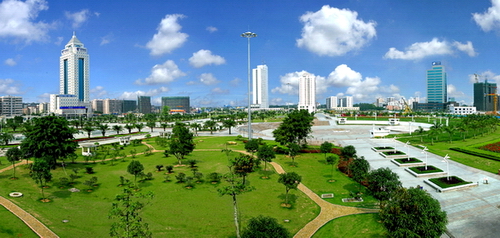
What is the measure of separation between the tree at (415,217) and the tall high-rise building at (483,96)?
207013 mm

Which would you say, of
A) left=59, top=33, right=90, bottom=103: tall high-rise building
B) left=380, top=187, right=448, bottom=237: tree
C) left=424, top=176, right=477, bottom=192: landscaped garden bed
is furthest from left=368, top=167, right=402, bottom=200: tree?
left=59, top=33, right=90, bottom=103: tall high-rise building

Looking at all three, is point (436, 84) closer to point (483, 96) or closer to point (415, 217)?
point (483, 96)

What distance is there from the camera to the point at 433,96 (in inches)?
7126

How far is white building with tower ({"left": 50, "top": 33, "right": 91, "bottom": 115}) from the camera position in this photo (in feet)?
525

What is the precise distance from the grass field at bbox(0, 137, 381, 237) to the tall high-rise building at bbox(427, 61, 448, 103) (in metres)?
185

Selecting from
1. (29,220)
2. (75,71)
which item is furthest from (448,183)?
(75,71)

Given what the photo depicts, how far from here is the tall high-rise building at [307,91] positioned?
626 ft

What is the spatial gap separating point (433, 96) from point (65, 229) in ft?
687

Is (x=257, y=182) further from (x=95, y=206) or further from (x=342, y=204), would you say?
(x=95, y=206)

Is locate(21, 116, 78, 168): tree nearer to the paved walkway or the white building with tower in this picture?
the paved walkway

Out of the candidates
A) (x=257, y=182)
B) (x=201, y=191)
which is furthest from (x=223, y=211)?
(x=257, y=182)

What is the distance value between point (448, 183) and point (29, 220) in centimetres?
2718

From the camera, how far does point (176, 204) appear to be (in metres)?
18.3

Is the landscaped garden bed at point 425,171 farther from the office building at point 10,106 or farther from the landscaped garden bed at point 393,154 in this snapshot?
the office building at point 10,106
